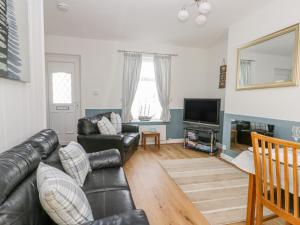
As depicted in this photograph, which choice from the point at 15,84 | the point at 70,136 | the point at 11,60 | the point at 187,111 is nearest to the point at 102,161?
the point at 15,84

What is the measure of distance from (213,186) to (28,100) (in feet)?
8.39

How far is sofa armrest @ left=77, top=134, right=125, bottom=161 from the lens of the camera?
3.18m

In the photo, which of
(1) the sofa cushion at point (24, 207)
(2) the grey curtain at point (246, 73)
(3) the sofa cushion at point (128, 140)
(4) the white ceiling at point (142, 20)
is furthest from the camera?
(3) the sofa cushion at point (128, 140)

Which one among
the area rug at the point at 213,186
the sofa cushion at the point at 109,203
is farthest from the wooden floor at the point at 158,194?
the sofa cushion at the point at 109,203

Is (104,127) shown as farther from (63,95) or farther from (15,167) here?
(15,167)

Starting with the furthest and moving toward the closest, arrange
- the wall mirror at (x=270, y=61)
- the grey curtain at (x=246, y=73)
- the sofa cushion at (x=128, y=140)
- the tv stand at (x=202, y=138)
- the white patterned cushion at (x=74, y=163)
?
1. the tv stand at (x=202, y=138)
2. the sofa cushion at (x=128, y=140)
3. the grey curtain at (x=246, y=73)
4. the wall mirror at (x=270, y=61)
5. the white patterned cushion at (x=74, y=163)

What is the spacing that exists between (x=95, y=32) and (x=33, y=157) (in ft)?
11.3

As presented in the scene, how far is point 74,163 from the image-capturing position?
1.64 metres

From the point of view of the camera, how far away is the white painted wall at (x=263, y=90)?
2414 millimetres

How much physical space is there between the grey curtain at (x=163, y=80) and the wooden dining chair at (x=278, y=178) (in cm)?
349

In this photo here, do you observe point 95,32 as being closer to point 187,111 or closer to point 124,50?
point 124,50

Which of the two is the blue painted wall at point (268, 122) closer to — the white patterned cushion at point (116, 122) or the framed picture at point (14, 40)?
the white patterned cushion at point (116, 122)

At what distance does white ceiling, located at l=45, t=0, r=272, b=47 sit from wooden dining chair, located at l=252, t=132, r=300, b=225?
235cm

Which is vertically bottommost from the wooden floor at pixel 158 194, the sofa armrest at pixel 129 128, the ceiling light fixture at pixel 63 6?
the wooden floor at pixel 158 194
